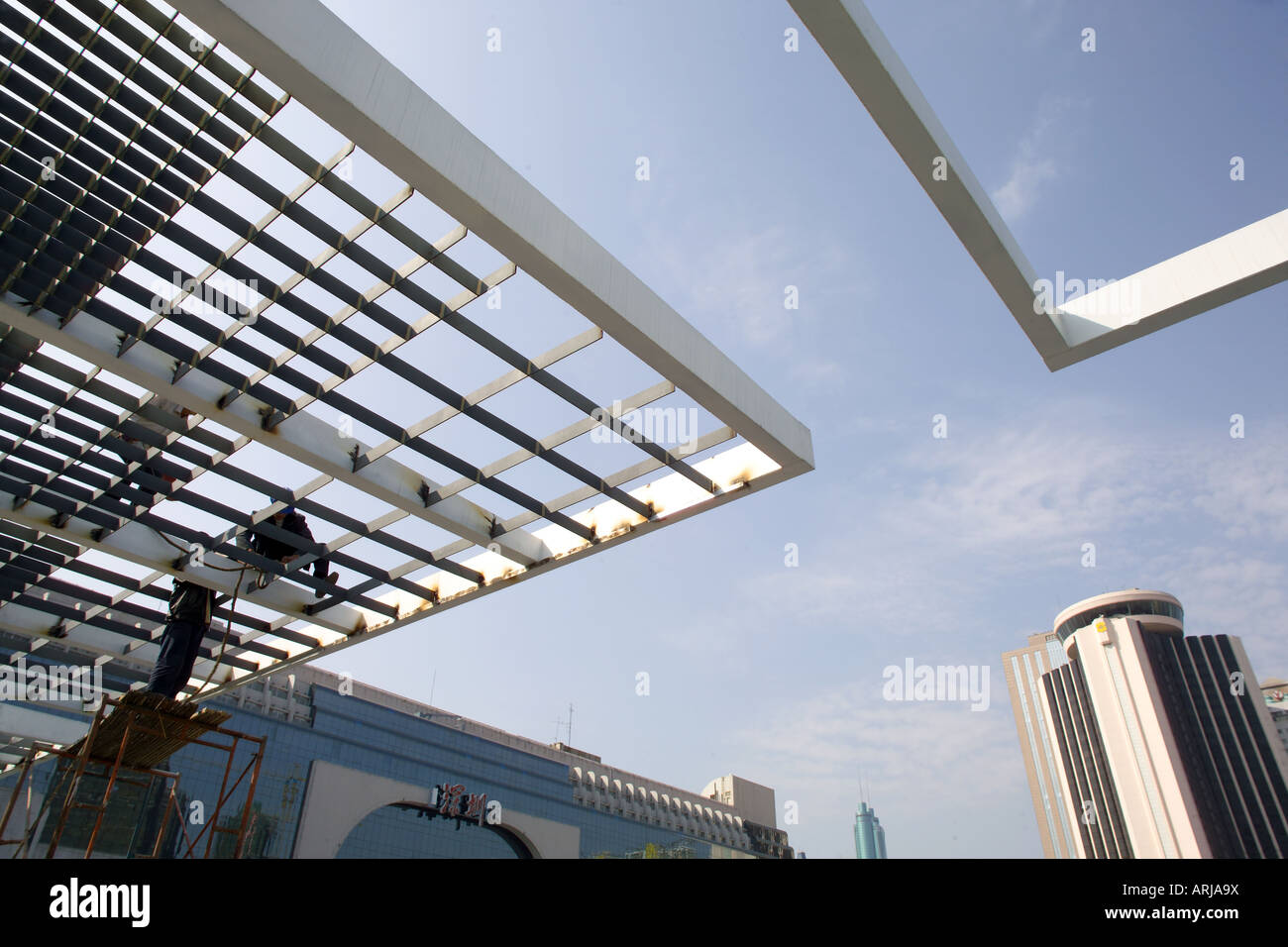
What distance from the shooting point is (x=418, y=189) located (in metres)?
7.26

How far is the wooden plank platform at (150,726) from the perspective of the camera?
31.0ft

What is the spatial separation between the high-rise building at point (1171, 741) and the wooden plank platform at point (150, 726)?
335 feet

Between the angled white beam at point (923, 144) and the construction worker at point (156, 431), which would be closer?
the angled white beam at point (923, 144)

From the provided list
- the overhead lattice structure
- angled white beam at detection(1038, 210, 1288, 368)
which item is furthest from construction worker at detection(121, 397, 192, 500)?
angled white beam at detection(1038, 210, 1288, 368)

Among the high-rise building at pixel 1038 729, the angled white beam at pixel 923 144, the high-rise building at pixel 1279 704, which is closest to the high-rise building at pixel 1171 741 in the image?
the high-rise building at pixel 1279 704

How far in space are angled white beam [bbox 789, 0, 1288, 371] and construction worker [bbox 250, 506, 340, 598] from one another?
9314 millimetres

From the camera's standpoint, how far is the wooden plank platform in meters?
9.45

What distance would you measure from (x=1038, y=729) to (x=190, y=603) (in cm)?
15967

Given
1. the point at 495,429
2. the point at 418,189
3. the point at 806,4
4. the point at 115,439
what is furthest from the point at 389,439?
the point at 806,4

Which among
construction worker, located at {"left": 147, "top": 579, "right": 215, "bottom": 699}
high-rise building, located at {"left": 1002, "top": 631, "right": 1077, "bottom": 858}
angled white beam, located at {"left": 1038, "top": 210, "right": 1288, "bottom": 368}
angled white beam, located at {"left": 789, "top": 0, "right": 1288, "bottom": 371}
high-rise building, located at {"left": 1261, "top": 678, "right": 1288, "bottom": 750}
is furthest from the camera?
high-rise building, located at {"left": 1002, "top": 631, "right": 1077, "bottom": 858}

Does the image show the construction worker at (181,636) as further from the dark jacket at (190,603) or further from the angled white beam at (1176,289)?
the angled white beam at (1176,289)

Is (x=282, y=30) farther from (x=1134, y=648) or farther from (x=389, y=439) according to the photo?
(x=1134, y=648)

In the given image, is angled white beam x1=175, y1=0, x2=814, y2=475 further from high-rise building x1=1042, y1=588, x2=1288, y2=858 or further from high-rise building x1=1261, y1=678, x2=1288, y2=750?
high-rise building x1=1261, y1=678, x2=1288, y2=750
